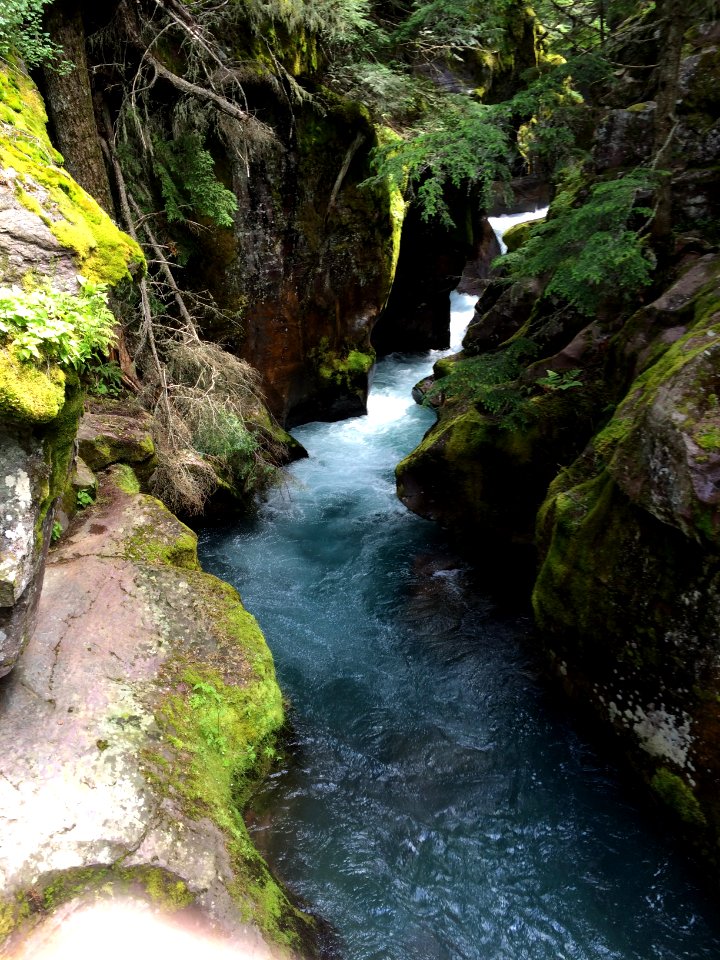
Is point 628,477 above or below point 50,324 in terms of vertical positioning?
below

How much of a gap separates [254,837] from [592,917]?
2728 millimetres

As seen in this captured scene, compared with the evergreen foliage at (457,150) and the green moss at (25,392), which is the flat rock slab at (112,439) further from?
the evergreen foliage at (457,150)

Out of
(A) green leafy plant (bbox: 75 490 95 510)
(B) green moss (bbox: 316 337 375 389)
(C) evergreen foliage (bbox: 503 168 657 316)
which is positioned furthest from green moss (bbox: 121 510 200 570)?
(B) green moss (bbox: 316 337 375 389)

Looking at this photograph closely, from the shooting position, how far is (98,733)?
3.91 m

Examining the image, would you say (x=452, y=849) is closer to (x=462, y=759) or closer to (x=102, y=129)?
(x=462, y=759)

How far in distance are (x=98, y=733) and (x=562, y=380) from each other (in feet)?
20.7

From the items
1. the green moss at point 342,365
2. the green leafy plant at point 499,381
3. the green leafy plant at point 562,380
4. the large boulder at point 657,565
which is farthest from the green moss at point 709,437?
the green moss at point 342,365

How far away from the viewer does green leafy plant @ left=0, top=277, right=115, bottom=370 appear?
10.9 feet

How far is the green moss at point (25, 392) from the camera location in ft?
10.5

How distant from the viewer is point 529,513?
26.3ft

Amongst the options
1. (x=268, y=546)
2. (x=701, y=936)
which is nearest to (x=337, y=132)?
(x=268, y=546)

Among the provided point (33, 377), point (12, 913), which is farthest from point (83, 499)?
point (12, 913)

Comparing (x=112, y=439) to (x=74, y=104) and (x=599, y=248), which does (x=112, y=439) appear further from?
(x=599, y=248)

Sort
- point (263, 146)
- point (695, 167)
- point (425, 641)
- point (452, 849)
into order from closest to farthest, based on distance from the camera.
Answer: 1. point (452, 849)
2. point (695, 167)
3. point (425, 641)
4. point (263, 146)
